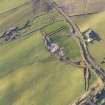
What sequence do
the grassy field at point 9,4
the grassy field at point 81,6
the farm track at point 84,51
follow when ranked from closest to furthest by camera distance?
the farm track at point 84,51
the grassy field at point 81,6
the grassy field at point 9,4

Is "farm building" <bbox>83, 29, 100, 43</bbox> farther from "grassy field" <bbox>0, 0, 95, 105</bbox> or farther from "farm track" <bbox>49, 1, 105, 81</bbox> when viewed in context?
"grassy field" <bbox>0, 0, 95, 105</bbox>

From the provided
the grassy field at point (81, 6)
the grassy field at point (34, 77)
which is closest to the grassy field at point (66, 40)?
the grassy field at point (34, 77)

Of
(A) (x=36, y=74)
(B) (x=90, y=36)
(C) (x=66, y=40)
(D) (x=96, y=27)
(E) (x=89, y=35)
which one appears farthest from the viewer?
(D) (x=96, y=27)

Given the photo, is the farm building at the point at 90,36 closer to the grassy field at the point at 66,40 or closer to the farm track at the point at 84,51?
the farm track at the point at 84,51

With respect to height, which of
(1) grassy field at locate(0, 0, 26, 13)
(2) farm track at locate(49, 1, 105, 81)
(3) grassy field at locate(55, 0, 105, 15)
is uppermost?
(1) grassy field at locate(0, 0, 26, 13)

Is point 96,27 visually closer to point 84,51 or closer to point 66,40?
point 84,51

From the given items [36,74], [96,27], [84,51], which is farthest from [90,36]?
[36,74]

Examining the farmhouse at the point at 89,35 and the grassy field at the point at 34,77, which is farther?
the farmhouse at the point at 89,35

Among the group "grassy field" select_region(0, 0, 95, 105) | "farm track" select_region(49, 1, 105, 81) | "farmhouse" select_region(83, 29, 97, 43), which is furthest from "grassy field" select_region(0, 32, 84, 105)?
"farmhouse" select_region(83, 29, 97, 43)

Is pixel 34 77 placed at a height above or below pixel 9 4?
below
